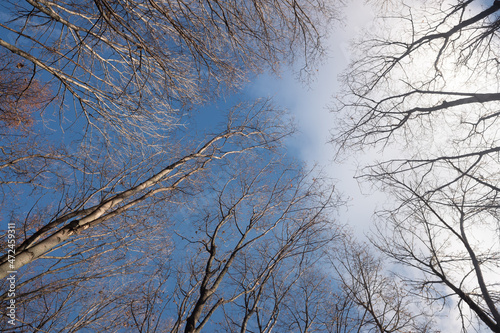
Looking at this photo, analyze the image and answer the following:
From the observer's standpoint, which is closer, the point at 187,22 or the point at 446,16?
the point at 187,22

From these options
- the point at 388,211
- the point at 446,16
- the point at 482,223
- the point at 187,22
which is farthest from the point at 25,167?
the point at 482,223

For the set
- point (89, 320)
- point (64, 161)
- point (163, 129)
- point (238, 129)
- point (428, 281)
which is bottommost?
point (89, 320)

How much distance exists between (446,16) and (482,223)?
512 centimetres

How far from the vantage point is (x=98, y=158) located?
5.02 m

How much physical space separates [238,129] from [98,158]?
11.0 ft

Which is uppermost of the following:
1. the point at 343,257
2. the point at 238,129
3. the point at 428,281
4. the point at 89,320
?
the point at 238,129

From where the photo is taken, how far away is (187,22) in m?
3.14

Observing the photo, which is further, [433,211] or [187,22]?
[433,211]

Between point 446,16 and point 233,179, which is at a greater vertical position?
point 446,16

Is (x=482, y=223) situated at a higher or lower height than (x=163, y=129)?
lower

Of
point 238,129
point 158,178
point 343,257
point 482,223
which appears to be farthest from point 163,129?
point 482,223

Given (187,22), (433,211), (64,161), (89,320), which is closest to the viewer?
(187,22)

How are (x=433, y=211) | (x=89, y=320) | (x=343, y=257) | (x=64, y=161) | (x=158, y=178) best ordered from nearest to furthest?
(x=158, y=178)
(x=64, y=161)
(x=89, y=320)
(x=433, y=211)
(x=343, y=257)

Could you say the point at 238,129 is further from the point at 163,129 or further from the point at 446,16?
the point at 446,16
